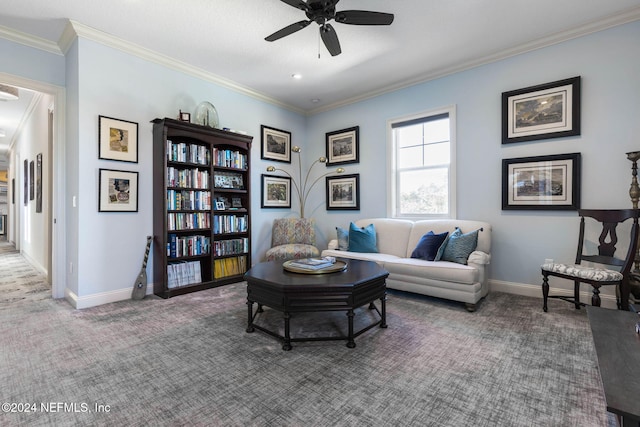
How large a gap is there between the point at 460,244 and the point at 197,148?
3424mm

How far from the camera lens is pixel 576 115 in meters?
3.21

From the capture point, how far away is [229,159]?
4332 mm

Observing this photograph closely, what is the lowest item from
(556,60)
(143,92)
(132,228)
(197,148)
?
(132,228)

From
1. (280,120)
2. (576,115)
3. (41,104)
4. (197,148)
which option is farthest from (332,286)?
(41,104)

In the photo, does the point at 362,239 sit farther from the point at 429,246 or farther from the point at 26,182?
the point at 26,182

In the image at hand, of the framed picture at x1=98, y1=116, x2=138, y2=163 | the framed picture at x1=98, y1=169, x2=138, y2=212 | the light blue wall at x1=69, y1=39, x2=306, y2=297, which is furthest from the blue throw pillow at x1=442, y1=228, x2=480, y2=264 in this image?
the framed picture at x1=98, y1=116, x2=138, y2=163

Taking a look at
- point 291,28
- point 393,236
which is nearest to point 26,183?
point 291,28

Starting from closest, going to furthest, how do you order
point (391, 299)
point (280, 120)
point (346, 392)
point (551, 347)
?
point (346, 392) → point (551, 347) → point (391, 299) → point (280, 120)

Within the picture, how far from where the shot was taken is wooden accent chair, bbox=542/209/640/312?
2619 mm

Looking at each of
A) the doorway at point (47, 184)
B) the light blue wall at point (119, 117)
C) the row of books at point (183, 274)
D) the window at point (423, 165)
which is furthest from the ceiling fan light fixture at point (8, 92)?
the window at point (423, 165)

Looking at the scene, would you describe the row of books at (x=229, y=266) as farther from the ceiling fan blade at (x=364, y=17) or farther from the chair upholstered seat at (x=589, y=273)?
the chair upholstered seat at (x=589, y=273)

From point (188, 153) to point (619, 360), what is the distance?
163 inches

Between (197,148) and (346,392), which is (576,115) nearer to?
(346,392)

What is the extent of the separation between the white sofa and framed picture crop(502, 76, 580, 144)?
1175mm
